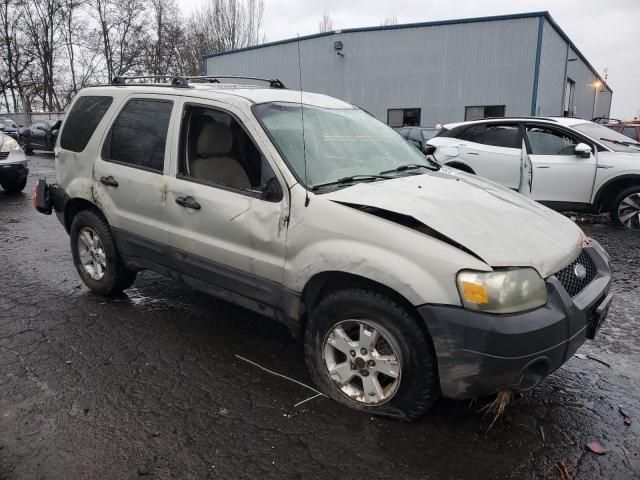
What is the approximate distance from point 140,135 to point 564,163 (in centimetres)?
611

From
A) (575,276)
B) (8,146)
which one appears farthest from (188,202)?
(8,146)

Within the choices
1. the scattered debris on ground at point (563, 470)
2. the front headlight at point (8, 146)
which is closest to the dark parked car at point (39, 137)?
the front headlight at point (8, 146)

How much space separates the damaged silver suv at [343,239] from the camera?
2.35 metres

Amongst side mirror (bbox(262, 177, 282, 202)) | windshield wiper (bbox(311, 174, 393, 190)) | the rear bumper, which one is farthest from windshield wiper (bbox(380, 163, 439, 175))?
the rear bumper

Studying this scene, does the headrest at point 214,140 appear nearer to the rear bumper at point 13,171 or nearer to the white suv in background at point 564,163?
the white suv in background at point 564,163

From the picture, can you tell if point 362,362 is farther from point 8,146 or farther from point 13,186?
point 13,186

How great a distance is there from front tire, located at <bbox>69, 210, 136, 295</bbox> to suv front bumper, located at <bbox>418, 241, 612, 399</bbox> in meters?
2.87

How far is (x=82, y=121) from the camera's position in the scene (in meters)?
4.30

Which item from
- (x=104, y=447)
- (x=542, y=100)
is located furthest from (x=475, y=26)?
(x=104, y=447)

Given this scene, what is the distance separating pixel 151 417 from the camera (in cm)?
273

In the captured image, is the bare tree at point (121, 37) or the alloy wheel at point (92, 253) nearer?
the alloy wheel at point (92, 253)

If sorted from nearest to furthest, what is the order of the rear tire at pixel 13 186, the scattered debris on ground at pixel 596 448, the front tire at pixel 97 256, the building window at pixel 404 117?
the scattered debris on ground at pixel 596 448, the front tire at pixel 97 256, the rear tire at pixel 13 186, the building window at pixel 404 117

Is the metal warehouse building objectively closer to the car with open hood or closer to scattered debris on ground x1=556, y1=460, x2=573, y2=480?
the car with open hood

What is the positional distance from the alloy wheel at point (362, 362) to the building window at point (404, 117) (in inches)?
805
